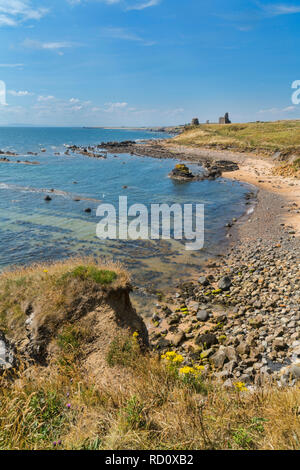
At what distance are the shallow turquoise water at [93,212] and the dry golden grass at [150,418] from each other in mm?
10150

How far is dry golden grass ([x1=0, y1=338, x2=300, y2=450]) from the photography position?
3422 mm

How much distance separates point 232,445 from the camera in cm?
342

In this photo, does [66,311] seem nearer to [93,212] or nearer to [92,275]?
[92,275]

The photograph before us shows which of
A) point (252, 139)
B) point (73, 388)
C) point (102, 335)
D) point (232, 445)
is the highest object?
point (252, 139)

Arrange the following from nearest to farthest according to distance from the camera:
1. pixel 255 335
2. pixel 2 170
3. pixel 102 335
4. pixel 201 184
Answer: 1. pixel 102 335
2. pixel 255 335
3. pixel 201 184
4. pixel 2 170

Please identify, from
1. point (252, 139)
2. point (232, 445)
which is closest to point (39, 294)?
point (232, 445)

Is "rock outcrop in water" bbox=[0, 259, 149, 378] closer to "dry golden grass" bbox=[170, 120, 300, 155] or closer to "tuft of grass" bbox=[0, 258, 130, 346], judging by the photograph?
"tuft of grass" bbox=[0, 258, 130, 346]

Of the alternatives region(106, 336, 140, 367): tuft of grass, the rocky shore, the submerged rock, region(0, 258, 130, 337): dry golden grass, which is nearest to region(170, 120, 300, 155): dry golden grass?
the submerged rock

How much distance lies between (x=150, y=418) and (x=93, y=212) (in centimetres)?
2650

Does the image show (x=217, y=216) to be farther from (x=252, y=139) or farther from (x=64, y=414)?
(x=252, y=139)

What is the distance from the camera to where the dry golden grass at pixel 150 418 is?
3422 mm

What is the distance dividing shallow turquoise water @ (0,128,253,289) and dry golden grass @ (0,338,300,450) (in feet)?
33.3
